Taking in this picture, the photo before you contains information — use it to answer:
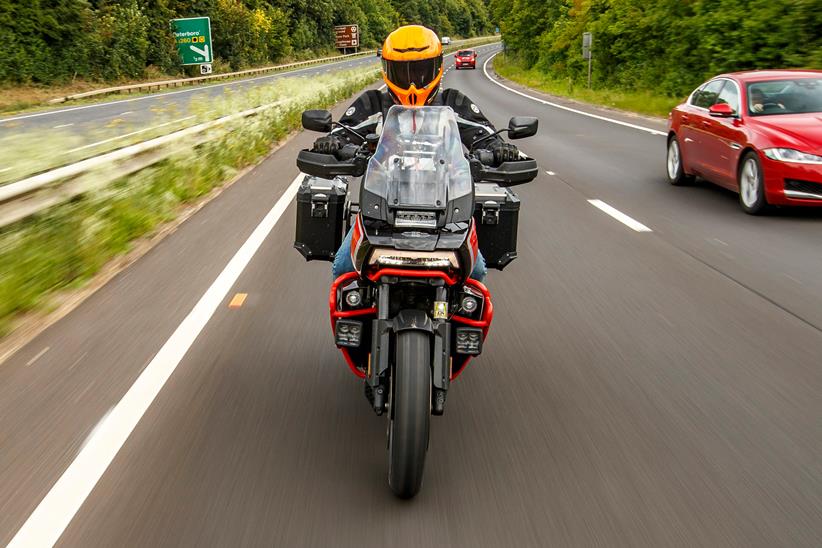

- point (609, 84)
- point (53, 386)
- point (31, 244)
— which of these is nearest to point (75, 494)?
point (53, 386)

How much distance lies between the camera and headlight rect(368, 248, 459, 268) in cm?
371

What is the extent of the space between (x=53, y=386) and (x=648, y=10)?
3933cm

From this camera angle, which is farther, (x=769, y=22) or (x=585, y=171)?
(x=769, y=22)

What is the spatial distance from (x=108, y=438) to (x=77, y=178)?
14.0ft

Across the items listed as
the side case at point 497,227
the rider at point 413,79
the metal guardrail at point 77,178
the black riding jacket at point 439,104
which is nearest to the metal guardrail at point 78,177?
the metal guardrail at point 77,178

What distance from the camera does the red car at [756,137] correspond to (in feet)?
32.2

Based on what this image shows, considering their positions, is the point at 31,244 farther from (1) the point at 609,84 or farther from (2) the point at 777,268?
(1) the point at 609,84

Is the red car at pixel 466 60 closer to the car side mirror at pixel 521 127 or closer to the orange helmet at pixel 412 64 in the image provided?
the orange helmet at pixel 412 64

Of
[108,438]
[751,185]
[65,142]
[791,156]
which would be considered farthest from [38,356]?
[751,185]

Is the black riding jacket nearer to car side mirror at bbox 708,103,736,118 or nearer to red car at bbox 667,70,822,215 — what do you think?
red car at bbox 667,70,822,215

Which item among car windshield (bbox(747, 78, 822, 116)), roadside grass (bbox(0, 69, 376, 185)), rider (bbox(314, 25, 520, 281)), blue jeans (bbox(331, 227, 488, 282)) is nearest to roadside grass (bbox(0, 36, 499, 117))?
roadside grass (bbox(0, 69, 376, 185))

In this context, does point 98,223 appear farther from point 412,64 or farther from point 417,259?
point 417,259

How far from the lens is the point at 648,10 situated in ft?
133

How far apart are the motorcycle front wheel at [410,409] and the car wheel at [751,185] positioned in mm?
7506
